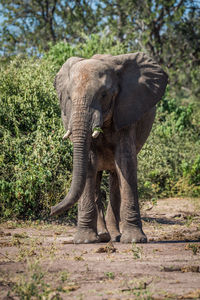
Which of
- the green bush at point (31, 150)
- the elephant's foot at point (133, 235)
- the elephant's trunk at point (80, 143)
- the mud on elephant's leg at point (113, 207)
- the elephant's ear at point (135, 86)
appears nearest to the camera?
the elephant's trunk at point (80, 143)

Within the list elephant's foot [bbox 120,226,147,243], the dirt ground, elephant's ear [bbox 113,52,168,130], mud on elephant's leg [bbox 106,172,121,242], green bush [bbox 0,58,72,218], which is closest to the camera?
the dirt ground

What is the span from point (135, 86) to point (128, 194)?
153 centimetres

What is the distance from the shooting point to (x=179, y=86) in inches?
1157

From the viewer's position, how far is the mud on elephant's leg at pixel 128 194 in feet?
24.2

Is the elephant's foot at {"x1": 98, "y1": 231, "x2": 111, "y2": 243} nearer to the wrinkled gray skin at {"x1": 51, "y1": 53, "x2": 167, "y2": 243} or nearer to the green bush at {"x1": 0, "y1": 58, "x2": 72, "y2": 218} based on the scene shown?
the wrinkled gray skin at {"x1": 51, "y1": 53, "x2": 167, "y2": 243}

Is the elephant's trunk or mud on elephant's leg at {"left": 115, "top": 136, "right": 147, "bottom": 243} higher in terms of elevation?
the elephant's trunk

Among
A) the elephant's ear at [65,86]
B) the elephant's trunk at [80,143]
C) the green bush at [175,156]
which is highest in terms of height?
the elephant's ear at [65,86]

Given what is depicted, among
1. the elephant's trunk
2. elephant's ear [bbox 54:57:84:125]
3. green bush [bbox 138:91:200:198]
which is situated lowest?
green bush [bbox 138:91:200:198]

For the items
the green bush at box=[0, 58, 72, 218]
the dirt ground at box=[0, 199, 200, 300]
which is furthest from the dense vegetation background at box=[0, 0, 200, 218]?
the dirt ground at box=[0, 199, 200, 300]

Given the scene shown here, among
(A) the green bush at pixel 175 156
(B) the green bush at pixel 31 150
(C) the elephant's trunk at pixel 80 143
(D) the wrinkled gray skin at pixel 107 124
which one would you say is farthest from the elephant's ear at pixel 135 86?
(A) the green bush at pixel 175 156

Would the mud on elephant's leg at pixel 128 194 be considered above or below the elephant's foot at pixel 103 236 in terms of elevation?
above

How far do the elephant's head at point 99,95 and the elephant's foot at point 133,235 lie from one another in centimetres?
109

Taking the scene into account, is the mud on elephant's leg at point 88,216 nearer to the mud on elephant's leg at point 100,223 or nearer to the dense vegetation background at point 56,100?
the mud on elephant's leg at point 100,223

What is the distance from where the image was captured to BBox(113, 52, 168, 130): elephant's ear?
7527 mm
